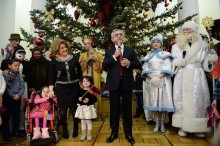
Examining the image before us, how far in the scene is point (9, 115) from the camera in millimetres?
3703

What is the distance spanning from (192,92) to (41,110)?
7.94ft

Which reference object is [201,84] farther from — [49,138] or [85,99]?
[49,138]

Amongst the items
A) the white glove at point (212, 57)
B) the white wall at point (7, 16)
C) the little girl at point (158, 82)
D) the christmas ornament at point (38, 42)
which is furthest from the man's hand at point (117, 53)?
the white wall at point (7, 16)

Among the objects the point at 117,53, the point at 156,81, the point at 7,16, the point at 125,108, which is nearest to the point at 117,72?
the point at 117,53

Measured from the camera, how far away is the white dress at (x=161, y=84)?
3.94 m

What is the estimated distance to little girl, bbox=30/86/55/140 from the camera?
331 cm

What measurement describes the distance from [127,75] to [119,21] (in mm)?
1216

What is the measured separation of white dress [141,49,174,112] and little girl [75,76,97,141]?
1.13 metres

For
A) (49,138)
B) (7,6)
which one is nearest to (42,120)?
(49,138)

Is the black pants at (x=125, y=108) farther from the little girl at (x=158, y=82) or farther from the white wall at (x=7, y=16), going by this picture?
the white wall at (x=7, y=16)

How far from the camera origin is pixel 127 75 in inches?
133

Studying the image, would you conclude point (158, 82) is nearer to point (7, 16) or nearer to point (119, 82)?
point (119, 82)

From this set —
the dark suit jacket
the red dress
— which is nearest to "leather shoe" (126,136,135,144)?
the dark suit jacket

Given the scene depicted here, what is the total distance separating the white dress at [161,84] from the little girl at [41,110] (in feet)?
5.87
